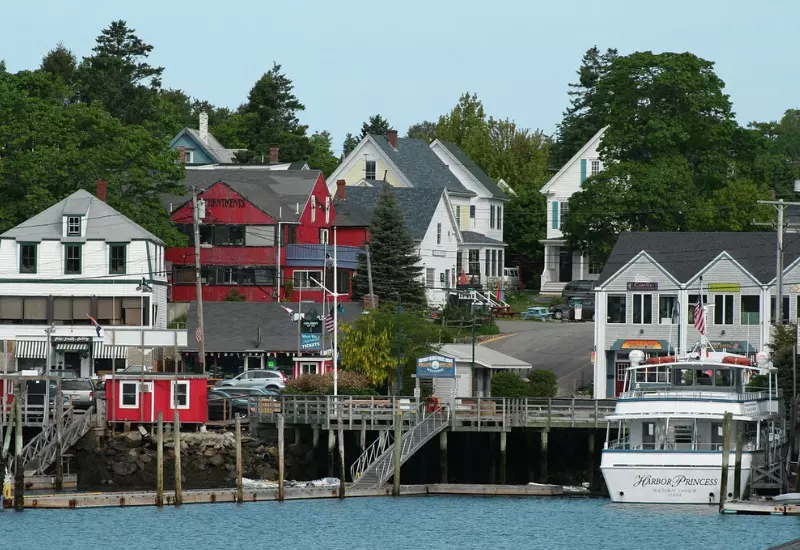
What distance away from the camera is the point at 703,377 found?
218ft

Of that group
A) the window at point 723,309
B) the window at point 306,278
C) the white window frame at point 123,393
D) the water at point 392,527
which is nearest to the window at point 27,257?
the window at point 306,278

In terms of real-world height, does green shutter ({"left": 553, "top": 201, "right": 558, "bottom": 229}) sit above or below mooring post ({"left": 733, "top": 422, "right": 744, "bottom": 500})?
above

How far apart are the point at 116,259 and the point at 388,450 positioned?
26.4 metres

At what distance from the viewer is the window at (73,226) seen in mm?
90250

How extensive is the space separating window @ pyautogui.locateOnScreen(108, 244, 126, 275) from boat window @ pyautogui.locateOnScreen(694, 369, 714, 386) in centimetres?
3361

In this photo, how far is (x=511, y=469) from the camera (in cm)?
7225

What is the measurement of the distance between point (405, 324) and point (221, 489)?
1722cm

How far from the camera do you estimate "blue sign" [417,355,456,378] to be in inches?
2884

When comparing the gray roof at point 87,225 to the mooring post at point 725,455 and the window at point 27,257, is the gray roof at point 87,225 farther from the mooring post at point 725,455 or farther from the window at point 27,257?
the mooring post at point 725,455

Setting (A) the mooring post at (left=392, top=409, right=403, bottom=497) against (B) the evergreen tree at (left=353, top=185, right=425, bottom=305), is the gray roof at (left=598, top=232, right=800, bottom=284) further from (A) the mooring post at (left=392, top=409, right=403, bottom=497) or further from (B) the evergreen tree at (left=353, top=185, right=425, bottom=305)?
(A) the mooring post at (left=392, top=409, right=403, bottom=497)

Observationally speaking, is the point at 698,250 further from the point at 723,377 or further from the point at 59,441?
the point at 59,441

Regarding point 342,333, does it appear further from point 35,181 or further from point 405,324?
point 35,181

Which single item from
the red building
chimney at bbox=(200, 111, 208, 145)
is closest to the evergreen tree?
the red building

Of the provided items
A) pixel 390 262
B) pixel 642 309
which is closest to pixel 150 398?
pixel 642 309
